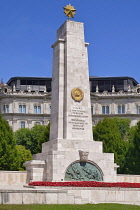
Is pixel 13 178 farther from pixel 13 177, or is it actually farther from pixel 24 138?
pixel 24 138

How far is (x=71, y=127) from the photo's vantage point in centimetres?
3256

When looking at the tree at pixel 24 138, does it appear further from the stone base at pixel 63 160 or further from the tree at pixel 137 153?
the stone base at pixel 63 160

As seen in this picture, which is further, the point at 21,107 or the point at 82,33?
the point at 21,107

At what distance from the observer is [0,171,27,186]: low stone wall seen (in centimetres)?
3334

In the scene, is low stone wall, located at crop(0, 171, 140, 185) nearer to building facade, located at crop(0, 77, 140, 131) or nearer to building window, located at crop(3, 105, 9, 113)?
building facade, located at crop(0, 77, 140, 131)

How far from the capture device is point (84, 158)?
3128cm

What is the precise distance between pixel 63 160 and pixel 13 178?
5.33m

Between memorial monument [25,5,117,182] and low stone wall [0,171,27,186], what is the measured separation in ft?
2.25

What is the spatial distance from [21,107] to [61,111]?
235ft
